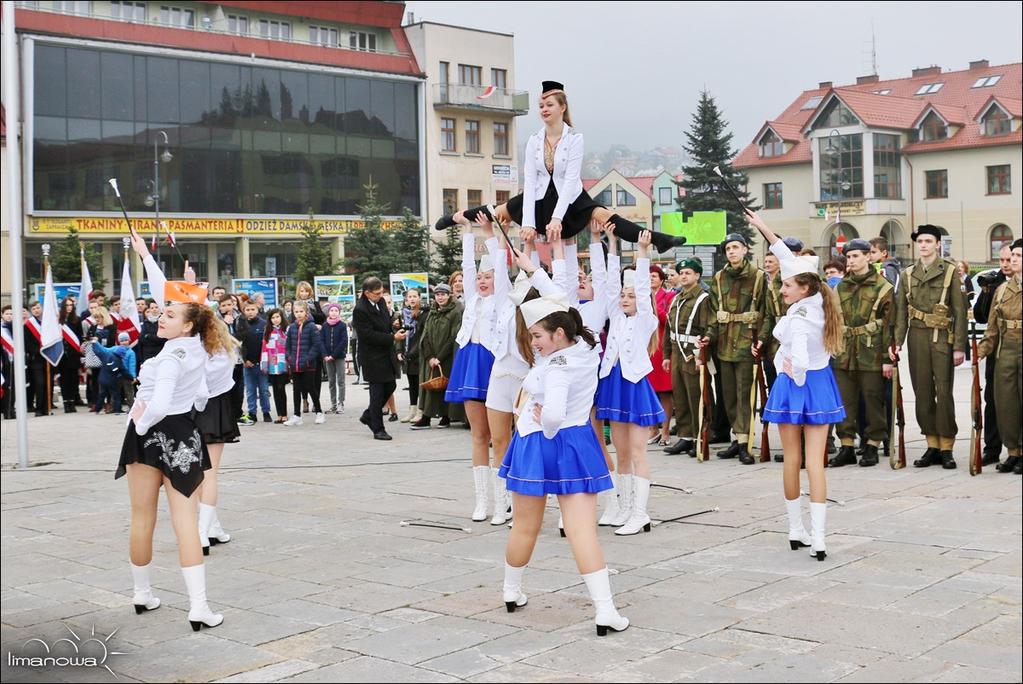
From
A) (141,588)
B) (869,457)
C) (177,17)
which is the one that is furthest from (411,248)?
(141,588)

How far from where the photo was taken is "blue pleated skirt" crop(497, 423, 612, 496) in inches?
254

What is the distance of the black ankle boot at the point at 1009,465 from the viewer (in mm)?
11367

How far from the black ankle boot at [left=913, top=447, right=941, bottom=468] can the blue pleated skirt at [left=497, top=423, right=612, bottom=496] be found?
6.36 m

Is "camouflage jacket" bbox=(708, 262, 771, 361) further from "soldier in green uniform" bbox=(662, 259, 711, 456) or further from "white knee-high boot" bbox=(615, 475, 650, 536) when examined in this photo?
"white knee-high boot" bbox=(615, 475, 650, 536)

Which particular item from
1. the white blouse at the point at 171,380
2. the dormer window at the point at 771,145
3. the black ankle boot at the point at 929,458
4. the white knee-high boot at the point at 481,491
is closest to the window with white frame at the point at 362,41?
the dormer window at the point at 771,145

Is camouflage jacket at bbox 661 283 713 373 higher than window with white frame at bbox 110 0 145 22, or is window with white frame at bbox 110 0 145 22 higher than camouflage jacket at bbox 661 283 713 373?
window with white frame at bbox 110 0 145 22

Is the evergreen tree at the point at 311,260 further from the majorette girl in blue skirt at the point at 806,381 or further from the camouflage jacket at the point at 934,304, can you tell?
the majorette girl in blue skirt at the point at 806,381

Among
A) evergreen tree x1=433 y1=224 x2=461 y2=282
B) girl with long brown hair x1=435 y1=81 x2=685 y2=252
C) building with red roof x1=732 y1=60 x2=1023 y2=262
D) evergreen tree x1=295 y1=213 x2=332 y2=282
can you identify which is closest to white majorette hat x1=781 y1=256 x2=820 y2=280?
girl with long brown hair x1=435 y1=81 x2=685 y2=252

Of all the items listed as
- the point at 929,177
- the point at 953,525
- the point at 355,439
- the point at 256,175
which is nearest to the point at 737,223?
the point at 929,177

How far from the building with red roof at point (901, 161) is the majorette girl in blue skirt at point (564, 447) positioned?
2488 inches

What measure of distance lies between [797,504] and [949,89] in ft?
225

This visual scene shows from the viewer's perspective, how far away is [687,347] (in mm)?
13484

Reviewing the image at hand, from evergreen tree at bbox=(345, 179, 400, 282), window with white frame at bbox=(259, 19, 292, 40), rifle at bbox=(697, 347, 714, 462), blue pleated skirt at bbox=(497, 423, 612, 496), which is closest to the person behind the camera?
blue pleated skirt at bbox=(497, 423, 612, 496)

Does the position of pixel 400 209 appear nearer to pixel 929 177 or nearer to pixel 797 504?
pixel 929 177
